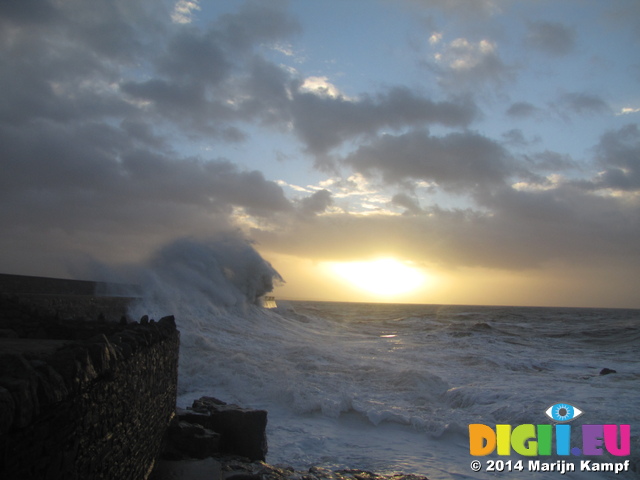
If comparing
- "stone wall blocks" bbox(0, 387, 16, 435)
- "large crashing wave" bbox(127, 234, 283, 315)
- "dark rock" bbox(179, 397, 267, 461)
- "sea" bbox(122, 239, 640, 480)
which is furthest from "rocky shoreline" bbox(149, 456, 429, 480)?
"large crashing wave" bbox(127, 234, 283, 315)

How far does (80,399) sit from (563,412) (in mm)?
10644

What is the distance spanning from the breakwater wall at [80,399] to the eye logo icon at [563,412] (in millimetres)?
8334

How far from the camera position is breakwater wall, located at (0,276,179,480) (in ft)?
7.84

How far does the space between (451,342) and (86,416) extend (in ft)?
82.9

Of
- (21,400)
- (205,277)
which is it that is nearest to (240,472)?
(21,400)

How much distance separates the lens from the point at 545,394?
11742 mm

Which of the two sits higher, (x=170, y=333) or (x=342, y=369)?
(x=170, y=333)

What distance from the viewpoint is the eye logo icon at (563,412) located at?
974 centimetres

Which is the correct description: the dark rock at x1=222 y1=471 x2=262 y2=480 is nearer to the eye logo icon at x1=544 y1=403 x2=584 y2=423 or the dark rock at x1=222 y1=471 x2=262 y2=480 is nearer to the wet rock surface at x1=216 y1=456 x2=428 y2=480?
the wet rock surface at x1=216 y1=456 x2=428 y2=480

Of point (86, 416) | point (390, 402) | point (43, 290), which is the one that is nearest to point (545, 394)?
point (390, 402)

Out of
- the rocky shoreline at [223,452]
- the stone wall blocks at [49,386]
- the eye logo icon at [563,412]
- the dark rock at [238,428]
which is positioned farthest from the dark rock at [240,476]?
the eye logo icon at [563,412]

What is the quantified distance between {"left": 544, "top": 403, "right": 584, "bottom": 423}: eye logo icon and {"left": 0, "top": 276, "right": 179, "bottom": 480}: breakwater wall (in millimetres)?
8334

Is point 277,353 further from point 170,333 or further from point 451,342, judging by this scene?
point 451,342

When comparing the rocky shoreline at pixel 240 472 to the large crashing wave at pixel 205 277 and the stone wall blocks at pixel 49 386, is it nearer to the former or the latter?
the stone wall blocks at pixel 49 386
